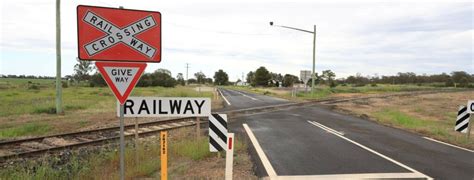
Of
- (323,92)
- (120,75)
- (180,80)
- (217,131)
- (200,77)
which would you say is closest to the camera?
(120,75)

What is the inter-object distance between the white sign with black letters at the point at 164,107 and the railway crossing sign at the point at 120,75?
1693 mm

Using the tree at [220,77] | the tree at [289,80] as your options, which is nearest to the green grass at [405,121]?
the tree at [289,80]

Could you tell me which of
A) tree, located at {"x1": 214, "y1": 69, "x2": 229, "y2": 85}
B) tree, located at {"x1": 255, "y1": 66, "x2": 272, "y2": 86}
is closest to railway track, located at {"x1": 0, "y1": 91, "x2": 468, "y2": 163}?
tree, located at {"x1": 255, "y1": 66, "x2": 272, "y2": 86}

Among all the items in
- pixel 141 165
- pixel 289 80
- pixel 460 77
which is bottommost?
pixel 141 165

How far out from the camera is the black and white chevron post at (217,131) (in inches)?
263

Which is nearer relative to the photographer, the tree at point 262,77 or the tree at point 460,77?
the tree at point 460,77

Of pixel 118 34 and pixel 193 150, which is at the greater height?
pixel 118 34

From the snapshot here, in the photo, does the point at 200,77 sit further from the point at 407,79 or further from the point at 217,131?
the point at 217,131

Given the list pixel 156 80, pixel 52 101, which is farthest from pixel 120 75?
pixel 156 80

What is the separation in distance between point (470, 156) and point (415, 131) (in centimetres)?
470

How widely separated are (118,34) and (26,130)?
34.1ft

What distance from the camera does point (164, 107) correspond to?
6.75 metres

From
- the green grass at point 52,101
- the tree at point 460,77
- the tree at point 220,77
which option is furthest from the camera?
the tree at point 220,77

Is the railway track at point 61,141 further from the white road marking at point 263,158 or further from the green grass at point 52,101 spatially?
the green grass at point 52,101
